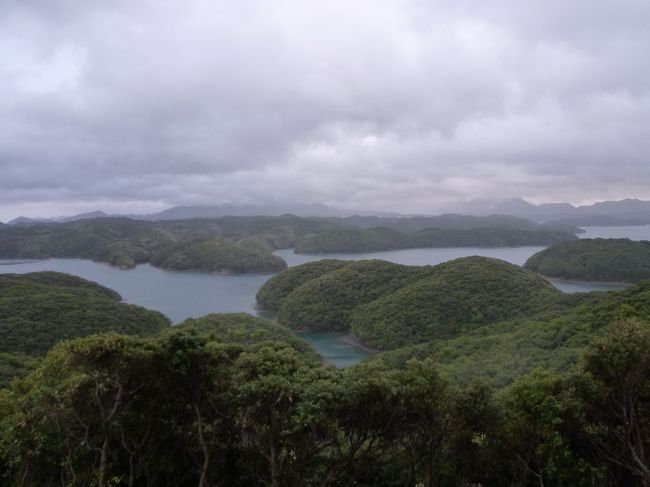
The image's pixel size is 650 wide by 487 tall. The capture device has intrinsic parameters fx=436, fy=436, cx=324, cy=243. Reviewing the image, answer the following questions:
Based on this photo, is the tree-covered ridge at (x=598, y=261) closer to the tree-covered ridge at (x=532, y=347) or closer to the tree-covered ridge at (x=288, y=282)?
the tree-covered ridge at (x=288, y=282)

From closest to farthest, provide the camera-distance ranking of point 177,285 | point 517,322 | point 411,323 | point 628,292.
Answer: point 628,292 → point 517,322 → point 411,323 → point 177,285

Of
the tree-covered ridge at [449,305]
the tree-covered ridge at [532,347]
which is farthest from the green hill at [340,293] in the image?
the tree-covered ridge at [532,347]

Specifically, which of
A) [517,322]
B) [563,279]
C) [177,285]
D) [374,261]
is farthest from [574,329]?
[177,285]

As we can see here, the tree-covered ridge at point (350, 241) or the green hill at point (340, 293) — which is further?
the tree-covered ridge at point (350, 241)

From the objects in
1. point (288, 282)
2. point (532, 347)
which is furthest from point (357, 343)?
point (532, 347)

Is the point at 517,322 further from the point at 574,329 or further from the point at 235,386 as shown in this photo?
the point at 235,386

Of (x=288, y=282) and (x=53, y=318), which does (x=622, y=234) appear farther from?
(x=53, y=318)
